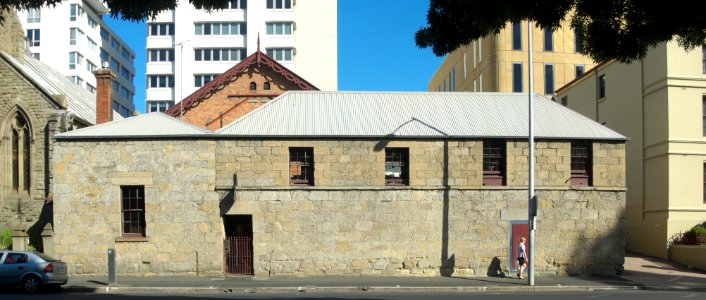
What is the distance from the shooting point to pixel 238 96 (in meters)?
36.7

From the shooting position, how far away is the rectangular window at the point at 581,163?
2572 cm

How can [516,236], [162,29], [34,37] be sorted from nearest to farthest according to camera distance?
[516,236], [162,29], [34,37]

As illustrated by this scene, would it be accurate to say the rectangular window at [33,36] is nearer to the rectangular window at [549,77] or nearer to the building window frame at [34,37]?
the building window frame at [34,37]

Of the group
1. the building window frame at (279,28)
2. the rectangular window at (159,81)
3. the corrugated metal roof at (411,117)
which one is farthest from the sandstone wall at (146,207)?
the rectangular window at (159,81)

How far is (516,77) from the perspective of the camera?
54062 millimetres

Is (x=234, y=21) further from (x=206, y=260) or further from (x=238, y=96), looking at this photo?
(x=206, y=260)

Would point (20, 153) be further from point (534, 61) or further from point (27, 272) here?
point (534, 61)

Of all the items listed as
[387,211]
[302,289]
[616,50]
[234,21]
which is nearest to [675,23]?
[616,50]

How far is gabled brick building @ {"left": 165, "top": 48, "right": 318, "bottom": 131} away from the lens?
120ft

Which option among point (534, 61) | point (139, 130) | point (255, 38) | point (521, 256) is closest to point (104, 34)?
point (255, 38)

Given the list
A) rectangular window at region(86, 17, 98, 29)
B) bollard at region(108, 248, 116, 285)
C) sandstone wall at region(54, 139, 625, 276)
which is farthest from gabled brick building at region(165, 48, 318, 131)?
rectangular window at region(86, 17, 98, 29)

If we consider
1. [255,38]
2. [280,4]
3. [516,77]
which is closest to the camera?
[516,77]

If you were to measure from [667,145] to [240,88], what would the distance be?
1981 cm

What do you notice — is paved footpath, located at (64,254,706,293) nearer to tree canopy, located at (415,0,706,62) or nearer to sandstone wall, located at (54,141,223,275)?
sandstone wall, located at (54,141,223,275)
